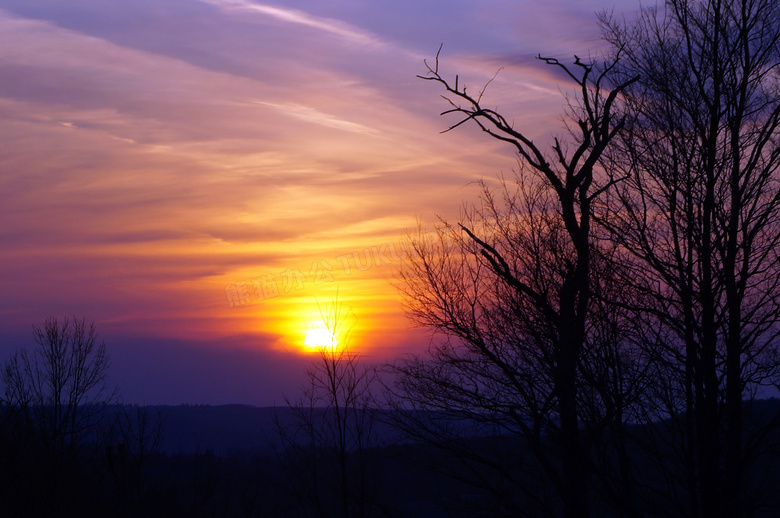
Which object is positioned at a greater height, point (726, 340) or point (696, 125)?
point (696, 125)

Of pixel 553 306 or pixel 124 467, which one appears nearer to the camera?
pixel 553 306

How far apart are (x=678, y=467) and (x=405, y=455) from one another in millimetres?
4088

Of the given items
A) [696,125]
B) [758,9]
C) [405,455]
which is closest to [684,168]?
[696,125]

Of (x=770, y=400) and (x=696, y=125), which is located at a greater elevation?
(x=696, y=125)

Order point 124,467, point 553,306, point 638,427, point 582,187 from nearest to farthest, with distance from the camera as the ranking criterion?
point 582,187 < point 638,427 < point 553,306 < point 124,467

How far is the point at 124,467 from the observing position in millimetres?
19797

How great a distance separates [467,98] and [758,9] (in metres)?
4.13

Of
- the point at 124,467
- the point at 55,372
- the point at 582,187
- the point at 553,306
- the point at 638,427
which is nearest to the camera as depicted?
the point at 582,187

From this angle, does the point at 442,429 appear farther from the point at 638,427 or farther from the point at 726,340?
the point at 726,340

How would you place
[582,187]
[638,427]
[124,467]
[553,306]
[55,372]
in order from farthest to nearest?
[55,372]
[124,467]
[553,306]
[638,427]
[582,187]


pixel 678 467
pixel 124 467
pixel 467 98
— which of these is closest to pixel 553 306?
pixel 678 467

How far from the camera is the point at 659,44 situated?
10172mm

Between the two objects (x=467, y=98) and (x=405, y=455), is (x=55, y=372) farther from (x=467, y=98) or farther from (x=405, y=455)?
(x=467, y=98)

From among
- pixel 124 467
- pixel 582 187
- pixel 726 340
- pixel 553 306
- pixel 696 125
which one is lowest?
pixel 124 467
